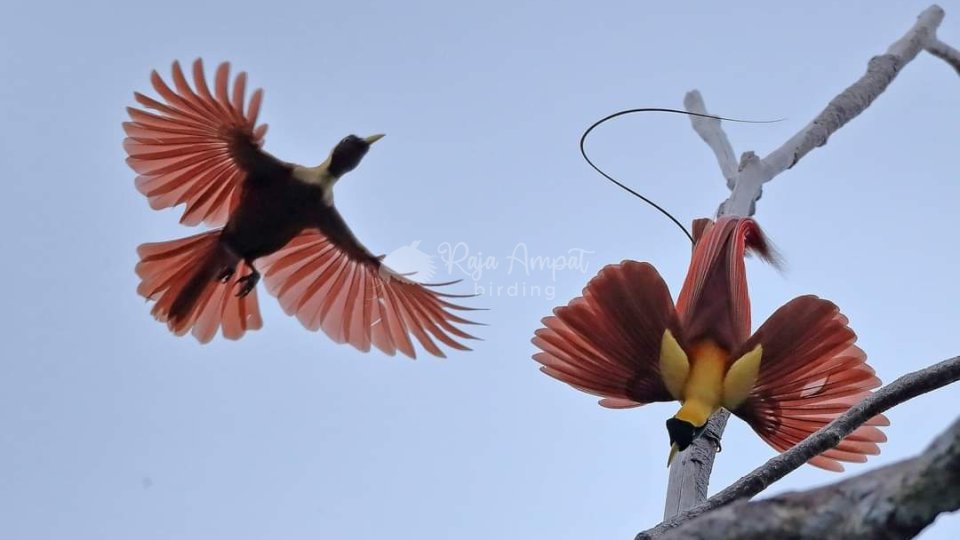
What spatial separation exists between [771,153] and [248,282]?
4.49 feet

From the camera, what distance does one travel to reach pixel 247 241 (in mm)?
2912

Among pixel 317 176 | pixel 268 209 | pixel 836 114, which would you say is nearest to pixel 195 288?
pixel 268 209

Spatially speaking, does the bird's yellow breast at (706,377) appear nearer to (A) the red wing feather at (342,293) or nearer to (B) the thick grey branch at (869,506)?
(A) the red wing feather at (342,293)

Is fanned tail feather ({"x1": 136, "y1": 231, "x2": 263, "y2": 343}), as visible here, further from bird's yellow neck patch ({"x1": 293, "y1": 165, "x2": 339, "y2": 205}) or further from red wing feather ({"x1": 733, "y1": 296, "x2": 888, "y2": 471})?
red wing feather ({"x1": 733, "y1": 296, "x2": 888, "y2": 471})

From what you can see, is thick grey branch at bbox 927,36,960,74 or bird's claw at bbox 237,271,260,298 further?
thick grey branch at bbox 927,36,960,74

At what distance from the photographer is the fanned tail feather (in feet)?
9.87

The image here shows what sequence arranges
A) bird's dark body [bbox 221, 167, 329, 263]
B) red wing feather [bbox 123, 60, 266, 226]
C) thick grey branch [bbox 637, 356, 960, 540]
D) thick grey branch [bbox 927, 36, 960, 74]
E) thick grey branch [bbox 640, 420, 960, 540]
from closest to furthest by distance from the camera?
thick grey branch [bbox 640, 420, 960, 540]
thick grey branch [bbox 637, 356, 960, 540]
red wing feather [bbox 123, 60, 266, 226]
bird's dark body [bbox 221, 167, 329, 263]
thick grey branch [bbox 927, 36, 960, 74]

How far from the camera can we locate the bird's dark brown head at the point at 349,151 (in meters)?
2.74

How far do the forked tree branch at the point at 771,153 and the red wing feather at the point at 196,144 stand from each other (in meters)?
1.17

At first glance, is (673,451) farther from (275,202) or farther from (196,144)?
(196,144)

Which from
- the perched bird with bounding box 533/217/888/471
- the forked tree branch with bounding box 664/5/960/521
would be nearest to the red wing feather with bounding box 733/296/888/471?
the perched bird with bounding box 533/217/888/471

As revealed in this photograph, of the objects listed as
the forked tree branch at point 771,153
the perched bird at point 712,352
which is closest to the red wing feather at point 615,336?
the perched bird at point 712,352

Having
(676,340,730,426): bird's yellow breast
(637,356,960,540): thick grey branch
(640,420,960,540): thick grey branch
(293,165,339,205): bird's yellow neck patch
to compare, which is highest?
(293,165,339,205): bird's yellow neck patch

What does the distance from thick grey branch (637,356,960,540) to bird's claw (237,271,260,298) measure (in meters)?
1.62
